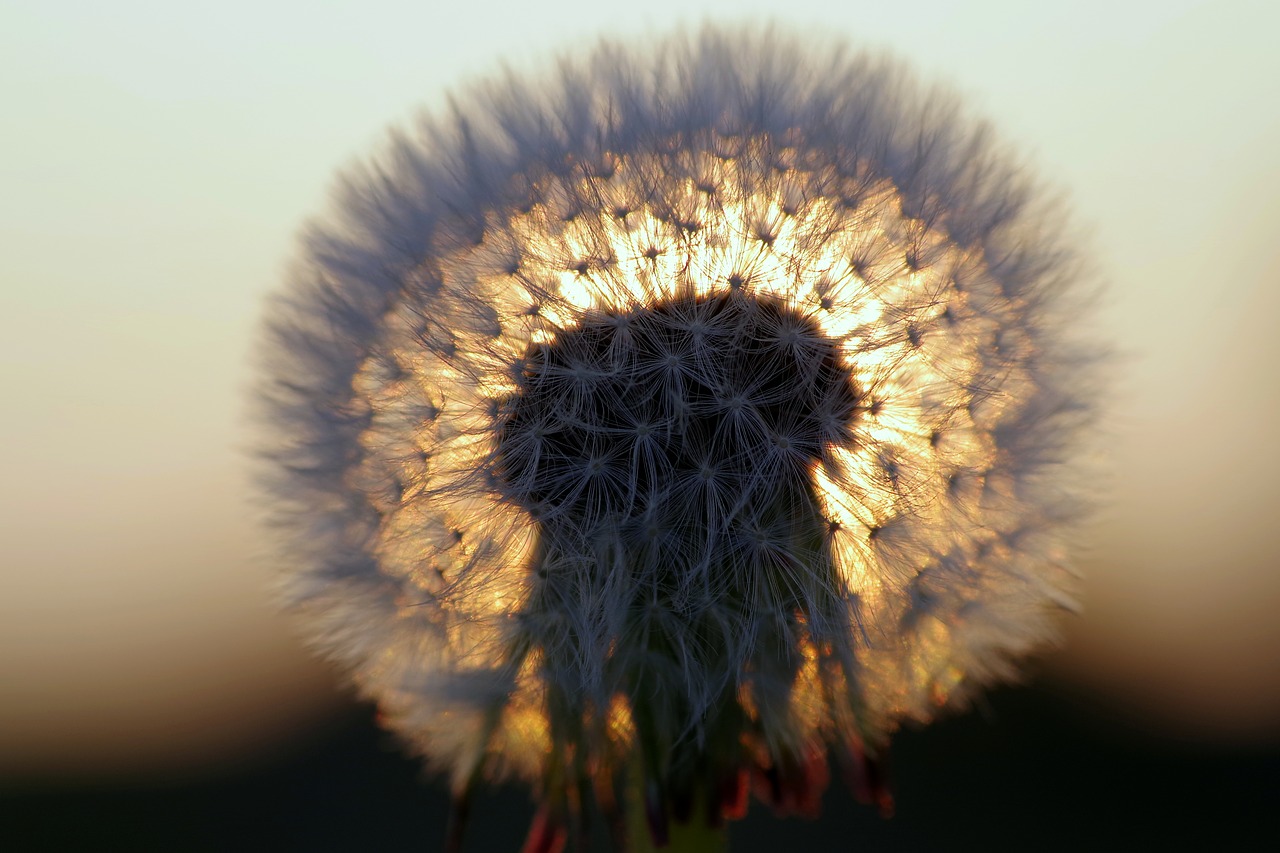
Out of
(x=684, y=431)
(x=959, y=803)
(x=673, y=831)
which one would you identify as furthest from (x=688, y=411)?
(x=959, y=803)

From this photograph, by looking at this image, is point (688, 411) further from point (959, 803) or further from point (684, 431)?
point (959, 803)

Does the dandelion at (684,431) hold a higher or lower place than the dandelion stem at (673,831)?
higher

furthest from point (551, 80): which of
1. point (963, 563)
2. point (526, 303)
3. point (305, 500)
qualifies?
point (963, 563)

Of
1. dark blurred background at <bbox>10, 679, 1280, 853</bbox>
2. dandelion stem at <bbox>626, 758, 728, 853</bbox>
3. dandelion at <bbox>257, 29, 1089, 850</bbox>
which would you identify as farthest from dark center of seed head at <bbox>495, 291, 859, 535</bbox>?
dark blurred background at <bbox>10, 679, 1280, 853</bbox>

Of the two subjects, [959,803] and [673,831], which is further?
[959,803]

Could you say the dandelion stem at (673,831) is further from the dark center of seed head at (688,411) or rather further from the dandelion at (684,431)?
the dark center of seed head at (688,411)

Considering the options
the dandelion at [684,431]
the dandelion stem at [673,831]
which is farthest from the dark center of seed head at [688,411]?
the dandelion stem at [673,831]

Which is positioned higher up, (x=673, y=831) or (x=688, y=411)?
(x=688, y=411)
